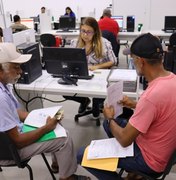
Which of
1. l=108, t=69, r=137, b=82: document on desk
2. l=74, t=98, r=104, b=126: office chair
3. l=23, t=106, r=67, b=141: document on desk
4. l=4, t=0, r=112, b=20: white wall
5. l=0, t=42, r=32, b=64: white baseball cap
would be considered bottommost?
l=74, t=98, r=104, b=126: office chair

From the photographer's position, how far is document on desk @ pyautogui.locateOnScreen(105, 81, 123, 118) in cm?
151

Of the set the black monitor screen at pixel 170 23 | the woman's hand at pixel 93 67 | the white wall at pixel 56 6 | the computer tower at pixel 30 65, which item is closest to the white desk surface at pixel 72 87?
the computer tower at pixel 30 65

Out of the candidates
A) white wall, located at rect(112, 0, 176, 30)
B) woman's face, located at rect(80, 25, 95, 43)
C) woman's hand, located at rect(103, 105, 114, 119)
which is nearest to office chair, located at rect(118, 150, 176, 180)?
woman's hand, located at rect(103, 105, 114, 119)

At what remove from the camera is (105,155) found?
1.39 metres

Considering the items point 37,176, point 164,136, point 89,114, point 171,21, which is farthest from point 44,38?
point 164,136

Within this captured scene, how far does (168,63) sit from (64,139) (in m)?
1.01

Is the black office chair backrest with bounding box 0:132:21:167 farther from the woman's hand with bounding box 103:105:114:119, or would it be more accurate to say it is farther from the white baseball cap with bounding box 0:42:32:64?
the woman's hand with bounding box 103:105:114:119

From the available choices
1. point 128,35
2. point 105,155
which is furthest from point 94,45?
point 128,35

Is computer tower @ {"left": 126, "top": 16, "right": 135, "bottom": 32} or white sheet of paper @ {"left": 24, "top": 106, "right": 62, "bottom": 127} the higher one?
computer tower @ {"left": 126, "top": 16, "right": 135, "bottom": 32}

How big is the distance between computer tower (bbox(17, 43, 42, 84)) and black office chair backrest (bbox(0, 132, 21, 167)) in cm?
84

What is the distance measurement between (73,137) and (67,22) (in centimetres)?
422

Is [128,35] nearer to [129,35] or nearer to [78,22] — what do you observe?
[129,35]

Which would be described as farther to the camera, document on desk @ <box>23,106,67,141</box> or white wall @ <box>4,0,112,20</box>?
white wall @ <box>4,0,112,20</box>

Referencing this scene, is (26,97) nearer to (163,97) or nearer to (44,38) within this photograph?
(163,97)
